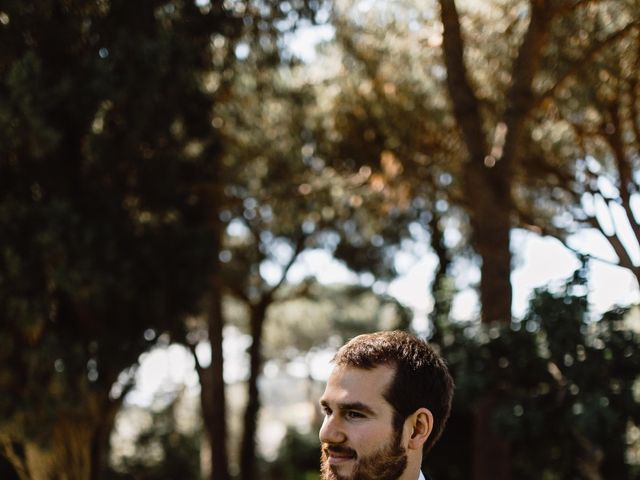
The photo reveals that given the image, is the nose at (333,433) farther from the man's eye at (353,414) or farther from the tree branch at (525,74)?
the tree branch at (525,74)

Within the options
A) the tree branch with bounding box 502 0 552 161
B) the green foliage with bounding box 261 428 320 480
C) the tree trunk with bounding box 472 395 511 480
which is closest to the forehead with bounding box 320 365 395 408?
the tree trunk with bounding box 472 395 511 480

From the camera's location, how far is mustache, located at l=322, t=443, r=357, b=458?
224 centimetres

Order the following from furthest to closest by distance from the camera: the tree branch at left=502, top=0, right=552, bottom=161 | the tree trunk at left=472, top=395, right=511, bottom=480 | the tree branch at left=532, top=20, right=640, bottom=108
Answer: the tree branch at left=502, top=0, right=552, bottom=161, the tree trunk at left=472, top=395, right=511, bottom=480, the tree branch at left=532, top=20, right=640, bottom=108

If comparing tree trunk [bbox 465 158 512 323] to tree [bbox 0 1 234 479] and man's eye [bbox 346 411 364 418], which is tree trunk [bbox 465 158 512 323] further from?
man's eye [bbox 346 411 364 418]

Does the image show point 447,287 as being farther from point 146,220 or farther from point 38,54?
point 38,54

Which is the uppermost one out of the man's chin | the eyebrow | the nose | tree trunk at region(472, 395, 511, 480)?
tree trunk at region(472, 395, 511, 480)

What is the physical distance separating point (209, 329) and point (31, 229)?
685 cm

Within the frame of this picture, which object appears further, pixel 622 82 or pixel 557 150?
pixel 557 150

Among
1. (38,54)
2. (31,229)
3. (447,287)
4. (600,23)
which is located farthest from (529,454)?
(38,54)

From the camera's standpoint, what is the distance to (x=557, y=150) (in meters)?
11.9

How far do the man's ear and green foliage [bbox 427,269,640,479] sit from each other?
5.78m

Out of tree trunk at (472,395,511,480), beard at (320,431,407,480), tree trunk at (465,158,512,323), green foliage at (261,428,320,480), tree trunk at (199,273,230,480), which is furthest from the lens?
green foliage at (261,428,320,480)

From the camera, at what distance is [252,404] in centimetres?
1827

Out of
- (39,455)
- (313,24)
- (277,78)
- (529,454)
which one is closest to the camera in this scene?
(529,454)
